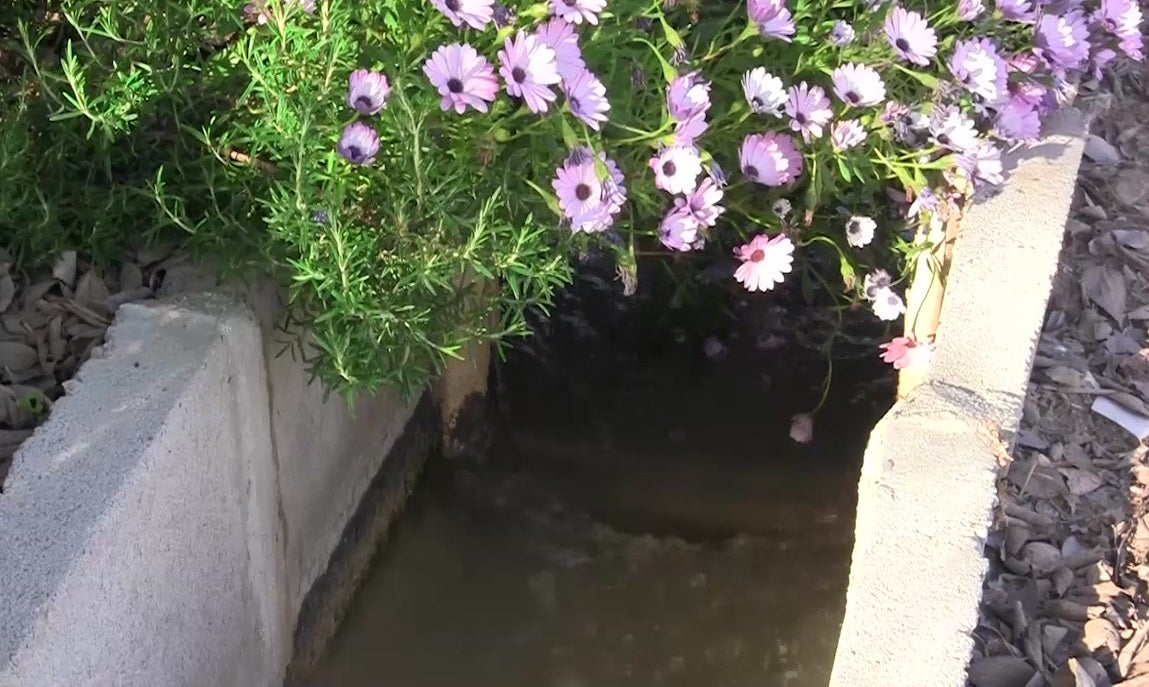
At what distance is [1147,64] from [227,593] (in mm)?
2579

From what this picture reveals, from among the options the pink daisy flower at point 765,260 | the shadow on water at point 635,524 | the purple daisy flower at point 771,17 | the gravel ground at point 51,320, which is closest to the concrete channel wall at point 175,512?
the gravel ground at point 51,320

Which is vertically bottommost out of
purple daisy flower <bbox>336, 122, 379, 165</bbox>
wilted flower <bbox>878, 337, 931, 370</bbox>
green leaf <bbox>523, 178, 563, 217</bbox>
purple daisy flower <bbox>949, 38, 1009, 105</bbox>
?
wilted flower <bbox>878, 337, 931, 370</bbox>

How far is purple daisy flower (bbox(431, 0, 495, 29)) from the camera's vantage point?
160 centimetres

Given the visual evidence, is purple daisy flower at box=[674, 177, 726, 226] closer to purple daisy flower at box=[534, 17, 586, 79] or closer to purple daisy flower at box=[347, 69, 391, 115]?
purple daisy flower at box=[534, 17, 586, 79]

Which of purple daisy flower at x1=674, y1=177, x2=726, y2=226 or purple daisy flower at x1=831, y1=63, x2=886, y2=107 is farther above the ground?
purple daisy flower at x1=831, y1=63, x2=886, y2=107

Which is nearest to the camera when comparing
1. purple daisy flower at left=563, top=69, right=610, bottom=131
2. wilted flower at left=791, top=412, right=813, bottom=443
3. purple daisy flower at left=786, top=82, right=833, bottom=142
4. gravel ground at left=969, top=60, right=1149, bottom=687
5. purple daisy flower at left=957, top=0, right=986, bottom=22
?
purple daisy flower at left=563, top=69, right=610, bottom=131

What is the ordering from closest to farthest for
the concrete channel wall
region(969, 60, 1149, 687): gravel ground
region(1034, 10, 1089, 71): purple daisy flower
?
the concrete channel wall
region(969, 60, 1149, 687): gravel ground
region(1034, 10, 1089, 71): purple daisy flower

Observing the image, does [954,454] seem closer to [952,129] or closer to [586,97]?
[952,129]

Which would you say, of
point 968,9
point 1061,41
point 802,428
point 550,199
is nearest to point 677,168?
point 550,199

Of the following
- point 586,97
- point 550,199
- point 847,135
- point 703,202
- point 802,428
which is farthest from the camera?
point 802,428

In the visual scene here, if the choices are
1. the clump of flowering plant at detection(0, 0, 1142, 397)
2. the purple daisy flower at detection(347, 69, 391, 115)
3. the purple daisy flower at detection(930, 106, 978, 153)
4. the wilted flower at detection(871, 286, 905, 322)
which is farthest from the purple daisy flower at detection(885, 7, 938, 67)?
the purple daisy flower at detection(347, 69, 391, 115)

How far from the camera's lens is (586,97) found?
1707mm

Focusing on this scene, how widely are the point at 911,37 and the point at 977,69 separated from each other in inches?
6.5

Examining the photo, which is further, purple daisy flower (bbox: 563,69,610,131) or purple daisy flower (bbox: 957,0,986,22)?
purple daisy flower (bbox: 957,0,986,22)
